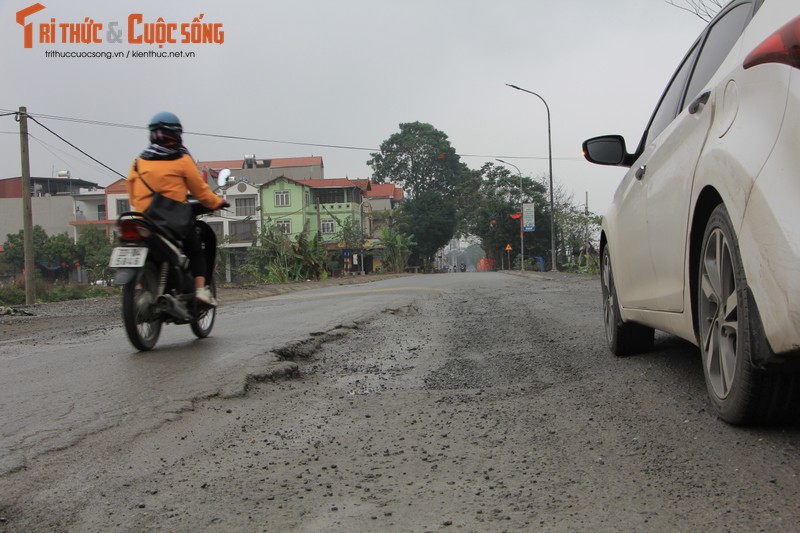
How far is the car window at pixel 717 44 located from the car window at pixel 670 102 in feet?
0.62

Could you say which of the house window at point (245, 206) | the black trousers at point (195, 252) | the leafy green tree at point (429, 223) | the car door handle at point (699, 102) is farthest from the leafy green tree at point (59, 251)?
the car door handle at point (699, 102)

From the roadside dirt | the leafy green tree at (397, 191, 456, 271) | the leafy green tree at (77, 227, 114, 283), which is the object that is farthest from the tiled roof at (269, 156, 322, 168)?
the roadside dirt

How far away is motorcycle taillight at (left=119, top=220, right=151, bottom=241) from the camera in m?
5.21

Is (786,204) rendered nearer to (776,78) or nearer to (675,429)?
(776,78)

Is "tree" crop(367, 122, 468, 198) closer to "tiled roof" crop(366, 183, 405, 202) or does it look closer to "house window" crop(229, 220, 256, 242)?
"tiled roof" crop(366, 183, 405, 202)

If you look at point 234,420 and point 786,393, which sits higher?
point 786,393

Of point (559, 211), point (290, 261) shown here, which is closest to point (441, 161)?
point (559, 211)

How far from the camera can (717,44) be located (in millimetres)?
3332

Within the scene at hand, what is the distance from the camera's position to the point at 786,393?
7.90ft

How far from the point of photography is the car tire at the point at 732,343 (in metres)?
2.33

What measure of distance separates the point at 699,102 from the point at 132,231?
407cm

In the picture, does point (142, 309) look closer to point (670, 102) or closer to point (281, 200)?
point (670, 102)

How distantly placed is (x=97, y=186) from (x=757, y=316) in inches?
3750

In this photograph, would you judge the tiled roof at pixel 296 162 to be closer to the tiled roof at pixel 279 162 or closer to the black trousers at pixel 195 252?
the tiled roof at pixel 279 162
